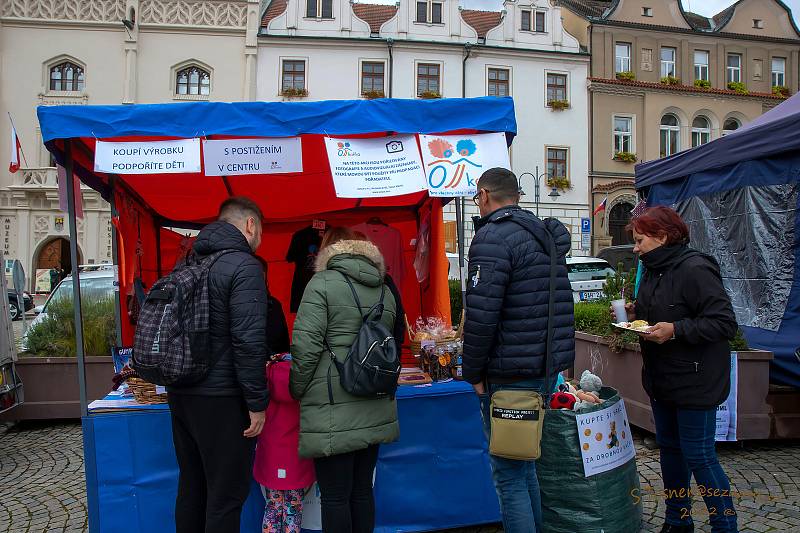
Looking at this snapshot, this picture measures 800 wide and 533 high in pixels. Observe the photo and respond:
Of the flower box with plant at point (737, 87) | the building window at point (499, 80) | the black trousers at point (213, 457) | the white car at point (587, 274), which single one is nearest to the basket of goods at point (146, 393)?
the black trousers at point (213, 457)

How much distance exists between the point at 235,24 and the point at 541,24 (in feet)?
41.1

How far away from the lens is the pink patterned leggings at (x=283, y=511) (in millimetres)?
2783

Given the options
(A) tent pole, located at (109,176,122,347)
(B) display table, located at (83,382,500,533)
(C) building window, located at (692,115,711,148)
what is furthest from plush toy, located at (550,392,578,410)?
(C) building window, located at (692,115,711,148)

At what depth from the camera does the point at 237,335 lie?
92.0 inches

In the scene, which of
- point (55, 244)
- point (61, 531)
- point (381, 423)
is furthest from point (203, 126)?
point (55, 244)

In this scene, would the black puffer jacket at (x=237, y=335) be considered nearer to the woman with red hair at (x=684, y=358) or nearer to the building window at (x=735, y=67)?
the woman with red hair at (x=684, y=358)

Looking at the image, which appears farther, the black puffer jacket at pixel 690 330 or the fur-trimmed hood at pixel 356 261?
the black puffer jacket at pixel 690 330

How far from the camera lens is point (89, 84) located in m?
22.5

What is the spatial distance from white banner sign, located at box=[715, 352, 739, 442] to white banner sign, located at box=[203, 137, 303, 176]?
12.2 ft

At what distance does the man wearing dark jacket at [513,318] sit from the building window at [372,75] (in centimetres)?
2163

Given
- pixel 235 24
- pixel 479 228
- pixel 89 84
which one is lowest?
pixel 479 228

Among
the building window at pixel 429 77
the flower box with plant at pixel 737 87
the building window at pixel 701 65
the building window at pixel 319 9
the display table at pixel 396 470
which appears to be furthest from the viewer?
the building window at pixel 701 65

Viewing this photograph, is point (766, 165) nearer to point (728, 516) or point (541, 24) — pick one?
point (728, 516)

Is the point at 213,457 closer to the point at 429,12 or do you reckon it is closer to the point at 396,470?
the point at 396,470
